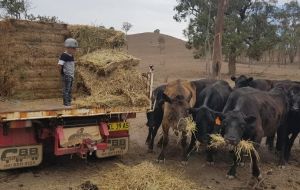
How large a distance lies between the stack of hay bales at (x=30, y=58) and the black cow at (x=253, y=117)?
3611 millimetres

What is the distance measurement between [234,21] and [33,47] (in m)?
26.4

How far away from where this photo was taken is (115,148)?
8.62m

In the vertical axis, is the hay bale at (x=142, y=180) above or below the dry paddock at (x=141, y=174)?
above

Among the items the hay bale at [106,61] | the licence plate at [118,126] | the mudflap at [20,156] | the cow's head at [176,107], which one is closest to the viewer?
the mudflap at [20,156]

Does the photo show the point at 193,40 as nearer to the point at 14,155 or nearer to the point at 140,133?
the point at 140,133

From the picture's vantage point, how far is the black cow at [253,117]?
25.8ft

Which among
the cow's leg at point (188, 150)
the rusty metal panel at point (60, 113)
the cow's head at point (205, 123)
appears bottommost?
the cow's leg at point (188, 150)

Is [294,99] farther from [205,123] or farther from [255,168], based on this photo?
[255,168]

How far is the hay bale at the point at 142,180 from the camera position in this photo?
21.7ft

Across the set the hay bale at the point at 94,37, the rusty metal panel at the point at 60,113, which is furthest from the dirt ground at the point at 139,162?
the hay bale at the point at 94,37

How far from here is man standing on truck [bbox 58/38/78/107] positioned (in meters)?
8.19

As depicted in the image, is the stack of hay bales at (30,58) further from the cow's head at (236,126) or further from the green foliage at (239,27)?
the green foliage at (239,27)

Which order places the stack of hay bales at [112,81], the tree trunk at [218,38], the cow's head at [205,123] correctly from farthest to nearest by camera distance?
the tree trunk at [218,38], the cow's head at [205,123], the stack of hay bales at [112,81]

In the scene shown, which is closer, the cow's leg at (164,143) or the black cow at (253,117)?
the black cow at (253,117)
